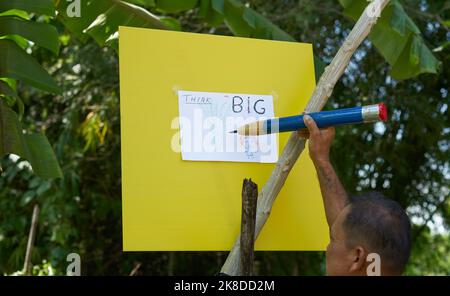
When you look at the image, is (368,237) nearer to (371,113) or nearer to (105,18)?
(371,113)

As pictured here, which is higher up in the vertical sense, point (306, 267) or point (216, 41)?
point (216, 41)

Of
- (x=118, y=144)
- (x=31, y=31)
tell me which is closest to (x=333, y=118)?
(x=31, y=31)

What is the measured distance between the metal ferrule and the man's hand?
16 centimetres

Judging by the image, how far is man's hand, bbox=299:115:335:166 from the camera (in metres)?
2.27

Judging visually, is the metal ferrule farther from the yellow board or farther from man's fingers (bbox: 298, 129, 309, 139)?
the yellow board

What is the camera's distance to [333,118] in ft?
7.28

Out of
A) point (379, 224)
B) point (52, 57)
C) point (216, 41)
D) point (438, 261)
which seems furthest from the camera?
point (438, 261)

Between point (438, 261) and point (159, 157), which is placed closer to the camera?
point (159, 157)

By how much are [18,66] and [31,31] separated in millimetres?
202

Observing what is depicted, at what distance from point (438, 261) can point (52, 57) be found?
434 cm

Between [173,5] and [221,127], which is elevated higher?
[173,5]

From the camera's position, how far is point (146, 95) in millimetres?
2357
